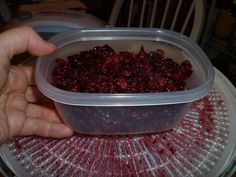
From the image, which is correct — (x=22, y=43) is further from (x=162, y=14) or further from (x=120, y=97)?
(x=162, y=14)

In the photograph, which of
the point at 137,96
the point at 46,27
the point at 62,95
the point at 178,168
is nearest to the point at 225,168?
the point at 178,168

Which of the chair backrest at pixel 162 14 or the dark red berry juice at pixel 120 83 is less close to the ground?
the dark red berry juice at pixel 120 83

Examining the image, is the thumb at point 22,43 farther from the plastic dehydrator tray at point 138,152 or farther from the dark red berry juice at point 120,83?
the plastic dehydrator tray at point 138,152

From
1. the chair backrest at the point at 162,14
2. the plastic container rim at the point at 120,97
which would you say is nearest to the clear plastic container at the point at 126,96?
the plastic container rim at the point at 120,97

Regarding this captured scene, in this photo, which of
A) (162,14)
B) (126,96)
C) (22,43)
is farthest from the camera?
(162,14)

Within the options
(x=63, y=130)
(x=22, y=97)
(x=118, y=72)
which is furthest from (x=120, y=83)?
(x=22, y=97)
